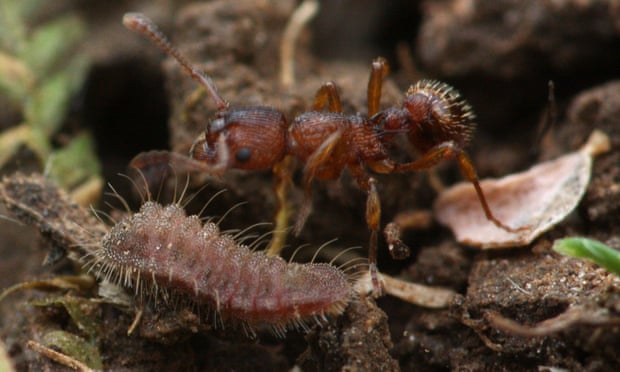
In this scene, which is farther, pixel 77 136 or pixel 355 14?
pixel 355 14

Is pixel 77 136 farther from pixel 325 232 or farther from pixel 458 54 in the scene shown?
pixel 458 54

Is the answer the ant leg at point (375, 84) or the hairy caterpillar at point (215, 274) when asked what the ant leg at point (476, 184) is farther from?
the hairy caterpillar at point (215, 274)

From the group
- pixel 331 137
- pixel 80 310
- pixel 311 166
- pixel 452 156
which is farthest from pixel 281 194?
pixel 80 310

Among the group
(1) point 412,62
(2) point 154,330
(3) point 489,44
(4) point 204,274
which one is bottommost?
(2) point 154,330

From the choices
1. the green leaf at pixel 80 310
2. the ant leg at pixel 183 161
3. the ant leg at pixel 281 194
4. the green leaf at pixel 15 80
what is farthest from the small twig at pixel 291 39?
the green leaf at pixel 80 310

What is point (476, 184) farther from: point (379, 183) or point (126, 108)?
point (126, 108)

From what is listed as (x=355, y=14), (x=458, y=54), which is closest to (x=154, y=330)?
(x=458, y=54)

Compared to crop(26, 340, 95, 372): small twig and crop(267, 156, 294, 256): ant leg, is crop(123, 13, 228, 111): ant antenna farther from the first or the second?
crop(26, 340, 95, 372): small twig

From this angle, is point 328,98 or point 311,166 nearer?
point 311,166
